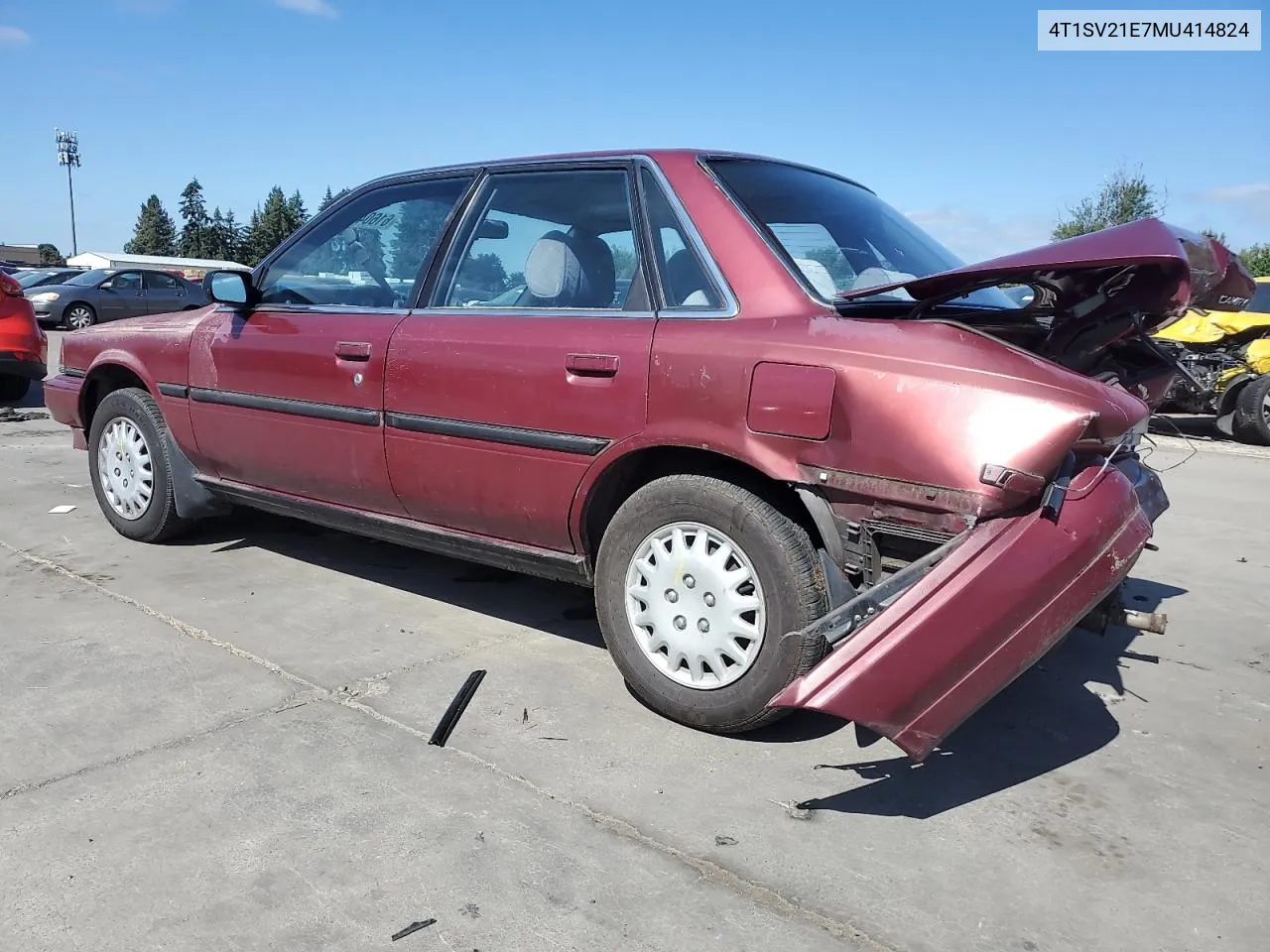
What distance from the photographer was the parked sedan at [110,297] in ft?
68.5

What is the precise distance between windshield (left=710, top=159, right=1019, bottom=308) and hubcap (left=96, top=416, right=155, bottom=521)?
319cm

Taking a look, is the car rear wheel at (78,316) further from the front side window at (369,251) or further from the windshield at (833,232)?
the windshield at (833,232)

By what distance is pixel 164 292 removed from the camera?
72.9 ft

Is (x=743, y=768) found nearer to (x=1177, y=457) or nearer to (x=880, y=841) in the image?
(x=880, y=841)

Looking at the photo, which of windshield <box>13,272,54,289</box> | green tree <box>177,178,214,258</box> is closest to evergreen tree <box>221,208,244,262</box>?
green tree <box>177,178,214,258</box>

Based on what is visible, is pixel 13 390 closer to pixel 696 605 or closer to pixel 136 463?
pixel 136 463

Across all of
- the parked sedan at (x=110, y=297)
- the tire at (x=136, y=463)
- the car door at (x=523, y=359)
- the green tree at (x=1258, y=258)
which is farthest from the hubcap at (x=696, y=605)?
the green tree at (x=1258, y=258)

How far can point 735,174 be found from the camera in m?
3.26

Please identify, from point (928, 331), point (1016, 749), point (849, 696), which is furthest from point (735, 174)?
point (1016, 749)

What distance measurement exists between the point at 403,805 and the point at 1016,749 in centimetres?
178

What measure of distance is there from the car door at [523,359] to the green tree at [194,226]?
99027 mm

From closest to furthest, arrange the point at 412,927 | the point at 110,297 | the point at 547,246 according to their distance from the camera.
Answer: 1. the point at 412,927
2. the point at 547,246
3. the point at 110,297

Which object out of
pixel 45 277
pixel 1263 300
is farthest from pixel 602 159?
pixel 45 277

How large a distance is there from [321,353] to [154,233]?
10455 centimetres
